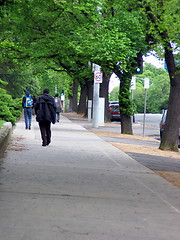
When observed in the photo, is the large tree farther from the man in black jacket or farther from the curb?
the curb

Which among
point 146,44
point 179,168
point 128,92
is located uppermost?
point 146,44

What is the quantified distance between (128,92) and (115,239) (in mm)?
20391

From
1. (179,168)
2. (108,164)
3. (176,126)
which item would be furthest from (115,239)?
(176,126)

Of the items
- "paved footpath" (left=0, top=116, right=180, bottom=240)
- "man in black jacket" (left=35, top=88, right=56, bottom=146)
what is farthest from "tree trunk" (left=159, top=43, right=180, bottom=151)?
"paved footpath" (left=0, top=116, right=180, bottom=240)

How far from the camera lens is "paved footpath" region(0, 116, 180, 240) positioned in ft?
18.9

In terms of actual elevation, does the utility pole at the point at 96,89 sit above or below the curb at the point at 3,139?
above

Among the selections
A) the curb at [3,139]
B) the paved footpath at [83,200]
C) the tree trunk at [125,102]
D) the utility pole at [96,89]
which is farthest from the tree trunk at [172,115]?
the utility pole at [96,89]

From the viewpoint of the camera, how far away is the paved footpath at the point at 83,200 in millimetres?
5746

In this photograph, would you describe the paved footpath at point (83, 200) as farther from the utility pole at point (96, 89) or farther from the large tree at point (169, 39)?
the utility pole at point (96, 89)

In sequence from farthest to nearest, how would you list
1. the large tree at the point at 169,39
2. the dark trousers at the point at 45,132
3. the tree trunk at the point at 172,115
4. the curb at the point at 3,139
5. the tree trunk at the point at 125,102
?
the tree trunk at the point at 125,102 → the tree trunk at the point at 172,115 → the large tree at the point at 169,39 → the dark trousers at the point at 45,132 → the curb at the point at 3,139

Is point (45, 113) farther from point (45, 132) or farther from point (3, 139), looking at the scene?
point (3, 139)

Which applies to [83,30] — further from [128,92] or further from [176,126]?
[176,126]

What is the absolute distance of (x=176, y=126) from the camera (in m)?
18.3

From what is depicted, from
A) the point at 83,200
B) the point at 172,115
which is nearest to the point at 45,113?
the point at 172,115
